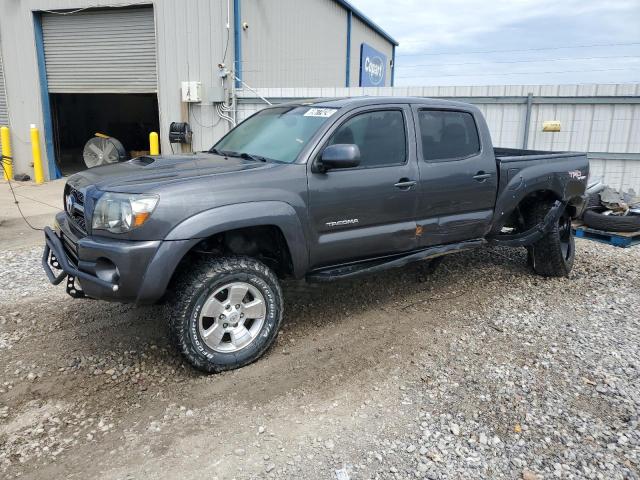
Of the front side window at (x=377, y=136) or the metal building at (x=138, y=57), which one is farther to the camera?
the metal building at (x=138, y=57)

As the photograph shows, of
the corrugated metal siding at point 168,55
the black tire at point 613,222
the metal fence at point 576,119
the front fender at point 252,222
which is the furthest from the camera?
the corrugated metal siding at point 168,55

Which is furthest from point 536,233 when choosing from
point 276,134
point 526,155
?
point 276,134

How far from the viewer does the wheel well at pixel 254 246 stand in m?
3.70

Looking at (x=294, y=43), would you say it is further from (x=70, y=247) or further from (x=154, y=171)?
(x=70, y=247)

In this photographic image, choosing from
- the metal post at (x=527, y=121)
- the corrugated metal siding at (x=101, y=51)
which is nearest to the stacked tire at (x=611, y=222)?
the metal post at (x=527, y=121)

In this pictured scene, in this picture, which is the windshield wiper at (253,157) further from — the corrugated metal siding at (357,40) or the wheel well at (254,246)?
the corrugated metal siding at (357,40)

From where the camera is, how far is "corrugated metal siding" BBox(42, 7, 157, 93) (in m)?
11.6

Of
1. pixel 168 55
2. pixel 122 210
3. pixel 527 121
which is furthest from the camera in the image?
pixel 168 55

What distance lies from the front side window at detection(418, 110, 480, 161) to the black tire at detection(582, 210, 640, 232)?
2.96m

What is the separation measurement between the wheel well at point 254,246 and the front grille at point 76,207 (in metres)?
0.75

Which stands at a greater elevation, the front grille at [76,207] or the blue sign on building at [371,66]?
the blue sign on building at [371,66]

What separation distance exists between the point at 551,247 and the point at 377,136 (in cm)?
261

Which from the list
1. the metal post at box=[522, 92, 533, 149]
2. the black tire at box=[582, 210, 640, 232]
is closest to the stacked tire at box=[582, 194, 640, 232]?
the black tire at box=[582, 210, 640, 232]

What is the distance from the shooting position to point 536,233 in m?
5.48
